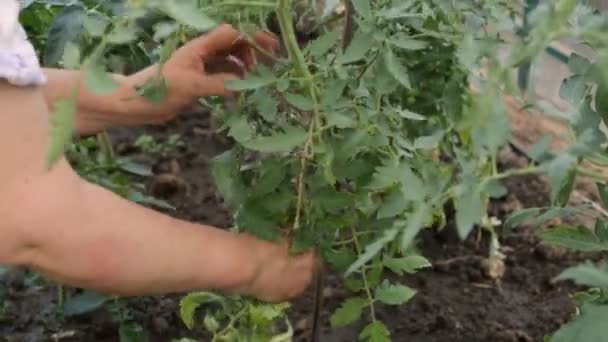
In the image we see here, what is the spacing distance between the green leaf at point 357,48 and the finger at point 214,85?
0.27 meters

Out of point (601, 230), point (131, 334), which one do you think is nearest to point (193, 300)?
point (131, 334)

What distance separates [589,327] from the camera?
1156 millimetres

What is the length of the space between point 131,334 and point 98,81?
3.13 ft

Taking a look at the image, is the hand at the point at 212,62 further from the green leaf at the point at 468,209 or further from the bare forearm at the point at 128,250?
the green leaf at the point at 468,209

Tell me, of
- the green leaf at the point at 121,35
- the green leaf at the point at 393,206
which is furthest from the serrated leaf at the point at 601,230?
the green leaf at the point at 121,35

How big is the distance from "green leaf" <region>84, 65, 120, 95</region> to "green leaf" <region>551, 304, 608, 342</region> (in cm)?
52

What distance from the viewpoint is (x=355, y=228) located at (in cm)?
141

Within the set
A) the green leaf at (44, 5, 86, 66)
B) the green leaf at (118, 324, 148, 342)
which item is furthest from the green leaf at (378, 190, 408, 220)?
the green leaf at (118, 324, 148, 342)

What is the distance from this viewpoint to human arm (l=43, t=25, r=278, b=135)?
148cm

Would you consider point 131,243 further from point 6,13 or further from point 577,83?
point 577,83

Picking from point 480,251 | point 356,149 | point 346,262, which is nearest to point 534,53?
point 356,149

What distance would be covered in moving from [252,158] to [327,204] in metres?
0.94

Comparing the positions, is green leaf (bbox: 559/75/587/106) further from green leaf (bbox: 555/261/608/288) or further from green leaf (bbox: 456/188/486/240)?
green leaf (bbox: 456/188/486/240)

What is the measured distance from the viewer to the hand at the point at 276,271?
1359mm
